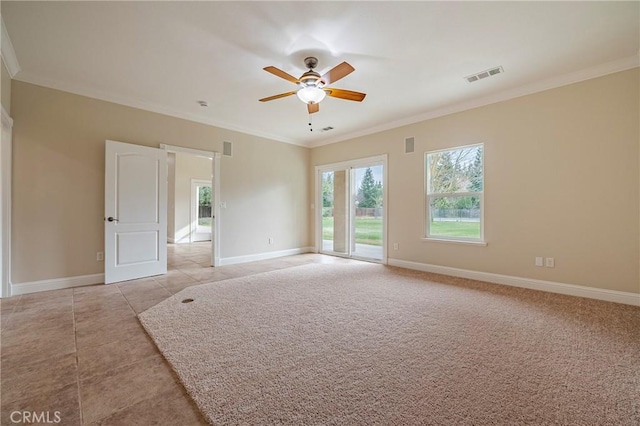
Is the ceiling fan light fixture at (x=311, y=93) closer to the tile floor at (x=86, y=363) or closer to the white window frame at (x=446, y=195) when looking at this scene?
the white window frame at (x=446, y=195)

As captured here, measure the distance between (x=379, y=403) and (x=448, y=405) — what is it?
0.39 metres

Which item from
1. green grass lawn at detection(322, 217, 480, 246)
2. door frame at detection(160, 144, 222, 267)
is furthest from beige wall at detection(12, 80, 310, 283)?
green grass lawn at detection(322, 217, 480, 246)

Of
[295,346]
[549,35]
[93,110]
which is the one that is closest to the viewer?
[295,346]

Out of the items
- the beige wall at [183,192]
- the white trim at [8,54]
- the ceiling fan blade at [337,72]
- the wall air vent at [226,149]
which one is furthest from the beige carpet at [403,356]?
the beige wall at [183,192]

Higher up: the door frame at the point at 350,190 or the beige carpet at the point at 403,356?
the door frame at the point at 350,190

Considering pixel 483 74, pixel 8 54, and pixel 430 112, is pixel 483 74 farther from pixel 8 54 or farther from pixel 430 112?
pixel 8 54

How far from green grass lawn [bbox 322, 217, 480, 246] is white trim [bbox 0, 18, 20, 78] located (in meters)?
5.58

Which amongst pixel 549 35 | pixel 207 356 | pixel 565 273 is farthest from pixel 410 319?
pixel 549 35

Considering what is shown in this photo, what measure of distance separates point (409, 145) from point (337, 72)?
9.12 ft

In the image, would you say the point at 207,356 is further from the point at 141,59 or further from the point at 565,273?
the point at 565,273

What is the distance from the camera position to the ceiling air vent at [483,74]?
3309mm

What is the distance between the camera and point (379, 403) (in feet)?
5.06

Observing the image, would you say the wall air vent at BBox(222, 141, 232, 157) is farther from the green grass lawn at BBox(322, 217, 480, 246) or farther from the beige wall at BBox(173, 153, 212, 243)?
the beige wall at BBox(173, 153, 212, 243)

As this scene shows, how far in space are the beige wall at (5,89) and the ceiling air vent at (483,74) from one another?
18.1ft
